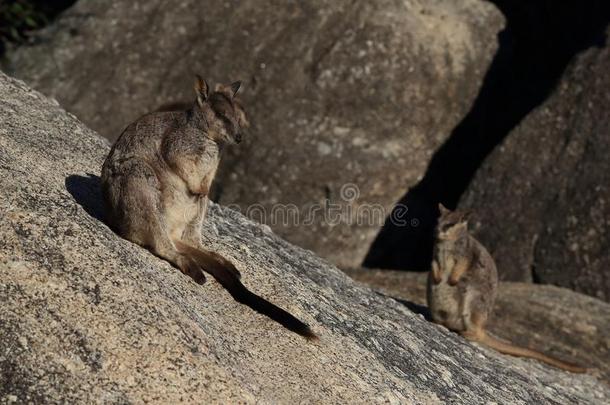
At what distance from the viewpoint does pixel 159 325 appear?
7.91 metres

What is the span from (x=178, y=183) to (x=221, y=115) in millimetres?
651

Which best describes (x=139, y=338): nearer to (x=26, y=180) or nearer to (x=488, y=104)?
(x=26, y=180)

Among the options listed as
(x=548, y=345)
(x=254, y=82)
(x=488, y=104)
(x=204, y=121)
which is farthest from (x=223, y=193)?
(x=204, y=121)

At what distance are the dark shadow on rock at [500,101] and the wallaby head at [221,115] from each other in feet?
33.4

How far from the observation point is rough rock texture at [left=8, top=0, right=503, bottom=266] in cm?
1877

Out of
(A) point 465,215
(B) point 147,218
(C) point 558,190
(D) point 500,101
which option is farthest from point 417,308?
(D) point 500,101

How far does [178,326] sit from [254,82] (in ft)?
38.5

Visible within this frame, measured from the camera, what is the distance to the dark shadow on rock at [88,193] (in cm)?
921

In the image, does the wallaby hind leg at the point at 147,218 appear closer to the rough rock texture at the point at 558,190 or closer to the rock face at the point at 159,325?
the rock face at the point at 159,325

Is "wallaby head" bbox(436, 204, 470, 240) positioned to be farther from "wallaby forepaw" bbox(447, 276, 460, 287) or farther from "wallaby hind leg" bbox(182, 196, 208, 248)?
"wallaby hind leg" bbox(182, 196, 208, 248)

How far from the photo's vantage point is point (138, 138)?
9039 millimetres

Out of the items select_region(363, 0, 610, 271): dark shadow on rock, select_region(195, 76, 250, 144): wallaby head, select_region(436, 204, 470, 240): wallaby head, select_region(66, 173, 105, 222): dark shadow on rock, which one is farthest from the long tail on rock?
select_region(363, 0, 610, 271): dark shadow on rock

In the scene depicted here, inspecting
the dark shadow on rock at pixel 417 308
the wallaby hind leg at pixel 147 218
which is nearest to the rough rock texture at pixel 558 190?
the dark shadow on rock at pixel 417 308

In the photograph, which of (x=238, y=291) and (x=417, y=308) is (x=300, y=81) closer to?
(x=417, y=308)
